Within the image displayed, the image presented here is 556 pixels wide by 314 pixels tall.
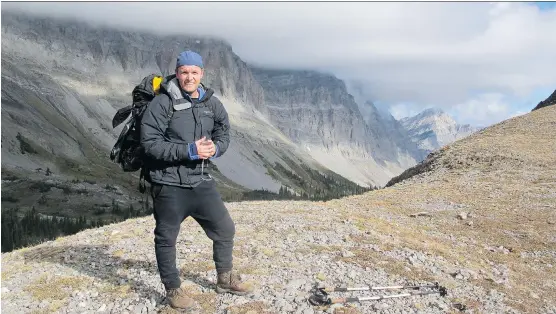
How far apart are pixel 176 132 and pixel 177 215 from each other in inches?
68.4

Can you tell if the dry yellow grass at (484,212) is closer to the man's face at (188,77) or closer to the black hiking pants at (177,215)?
the black hiking pants at (177,215)

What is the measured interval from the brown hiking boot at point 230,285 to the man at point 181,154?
927 mm

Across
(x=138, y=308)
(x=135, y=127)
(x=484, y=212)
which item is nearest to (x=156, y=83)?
(x=135, y=127)

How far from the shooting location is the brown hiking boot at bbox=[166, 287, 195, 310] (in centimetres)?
988

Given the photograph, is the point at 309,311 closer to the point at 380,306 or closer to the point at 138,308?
the point at 380,306

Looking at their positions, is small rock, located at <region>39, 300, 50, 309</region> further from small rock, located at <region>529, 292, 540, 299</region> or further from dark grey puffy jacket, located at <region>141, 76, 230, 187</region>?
small rock, located at <region>529, 292, 540, 299</region>

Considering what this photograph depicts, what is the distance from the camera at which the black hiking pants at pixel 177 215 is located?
9445 mm

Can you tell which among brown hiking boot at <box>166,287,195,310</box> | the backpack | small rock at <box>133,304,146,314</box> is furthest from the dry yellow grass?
the backpack

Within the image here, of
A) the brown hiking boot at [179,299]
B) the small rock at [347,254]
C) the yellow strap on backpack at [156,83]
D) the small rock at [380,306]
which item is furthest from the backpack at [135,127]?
the small rock at [347,254]

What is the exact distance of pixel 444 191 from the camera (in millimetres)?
30953

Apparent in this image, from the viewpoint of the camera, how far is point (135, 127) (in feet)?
32.0

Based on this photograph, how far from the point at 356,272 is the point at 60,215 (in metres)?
182

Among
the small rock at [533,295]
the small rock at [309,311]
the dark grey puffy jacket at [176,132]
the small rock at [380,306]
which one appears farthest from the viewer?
the small rock at [533,295]

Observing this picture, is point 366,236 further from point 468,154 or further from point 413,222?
point 468,154
